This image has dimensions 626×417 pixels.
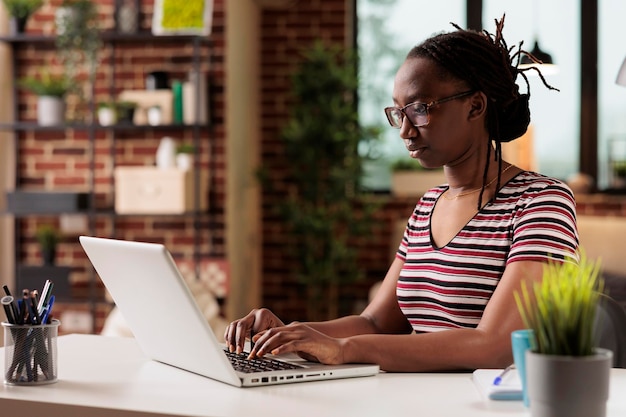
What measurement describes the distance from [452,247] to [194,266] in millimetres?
3183

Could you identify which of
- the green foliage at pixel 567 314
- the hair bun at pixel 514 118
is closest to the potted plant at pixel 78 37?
the hair bun at pixel 514 118

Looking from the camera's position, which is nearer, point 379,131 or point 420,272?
point 420,272

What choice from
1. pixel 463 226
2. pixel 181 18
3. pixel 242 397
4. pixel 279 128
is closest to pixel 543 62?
pixel 181 18

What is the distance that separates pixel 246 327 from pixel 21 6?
3708mm

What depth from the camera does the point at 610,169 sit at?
5605 mm

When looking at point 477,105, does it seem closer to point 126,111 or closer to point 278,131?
point 126,111

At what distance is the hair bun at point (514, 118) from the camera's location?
1.96 metres

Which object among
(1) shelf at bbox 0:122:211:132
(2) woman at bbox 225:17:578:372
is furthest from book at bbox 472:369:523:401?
(1) shelf at bbox 0:122:211:132

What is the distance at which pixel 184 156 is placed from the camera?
4891 millimetres

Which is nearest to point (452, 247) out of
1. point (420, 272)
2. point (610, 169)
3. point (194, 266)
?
point (420, 272)

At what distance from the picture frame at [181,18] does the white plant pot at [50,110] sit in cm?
64

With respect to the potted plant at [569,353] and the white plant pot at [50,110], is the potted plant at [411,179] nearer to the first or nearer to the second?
the white plant pot at [50,110]

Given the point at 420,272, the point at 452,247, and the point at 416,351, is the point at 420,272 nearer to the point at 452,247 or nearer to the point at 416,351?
the point at 452,247

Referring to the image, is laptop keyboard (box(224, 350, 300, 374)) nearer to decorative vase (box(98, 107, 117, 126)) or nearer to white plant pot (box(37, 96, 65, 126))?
decorative vase (box(98, 107, 117, 126))
